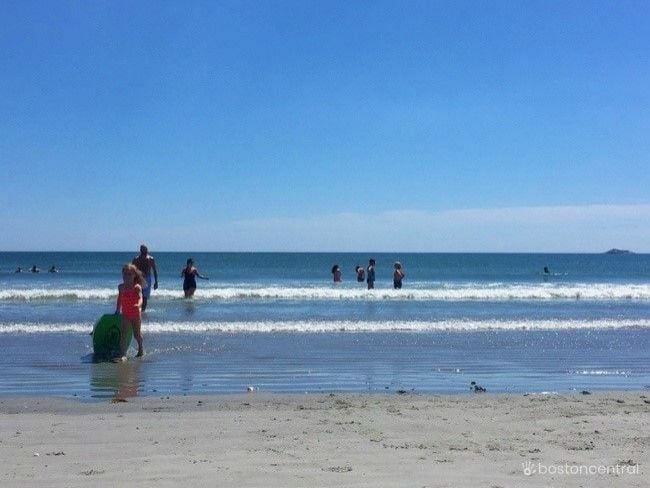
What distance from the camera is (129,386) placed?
353 inches

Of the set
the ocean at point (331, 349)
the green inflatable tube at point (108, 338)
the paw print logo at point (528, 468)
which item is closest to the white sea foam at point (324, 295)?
the ocean at point (331, 349)

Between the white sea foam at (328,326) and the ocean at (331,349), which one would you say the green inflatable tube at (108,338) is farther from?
the white sea foam at (328,326)

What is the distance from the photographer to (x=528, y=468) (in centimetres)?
529

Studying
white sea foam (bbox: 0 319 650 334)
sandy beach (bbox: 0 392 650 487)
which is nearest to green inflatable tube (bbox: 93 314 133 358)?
sandy beach (bbox: 0 392 650 487)

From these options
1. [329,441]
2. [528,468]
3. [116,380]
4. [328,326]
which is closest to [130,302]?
[116,380]

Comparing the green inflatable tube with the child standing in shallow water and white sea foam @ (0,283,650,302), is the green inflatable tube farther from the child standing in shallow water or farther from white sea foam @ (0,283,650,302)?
white sea foam @ (0,283,650,302)

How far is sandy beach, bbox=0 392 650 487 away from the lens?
507 cm

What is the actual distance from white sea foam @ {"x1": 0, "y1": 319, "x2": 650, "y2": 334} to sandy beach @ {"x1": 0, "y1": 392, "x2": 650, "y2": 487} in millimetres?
7287

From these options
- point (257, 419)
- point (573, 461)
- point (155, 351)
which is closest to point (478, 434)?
point (573, 461)

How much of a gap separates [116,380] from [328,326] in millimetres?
7490

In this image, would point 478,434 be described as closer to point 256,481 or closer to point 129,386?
point 256,481

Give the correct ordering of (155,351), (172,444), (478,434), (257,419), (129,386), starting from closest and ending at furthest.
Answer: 1. (172,444)
2. (478,434)
3. (257,419)
4. (129,386)
5. (155,351)

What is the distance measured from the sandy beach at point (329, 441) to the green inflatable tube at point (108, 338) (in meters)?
3.06

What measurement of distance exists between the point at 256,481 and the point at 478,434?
2.32 m
